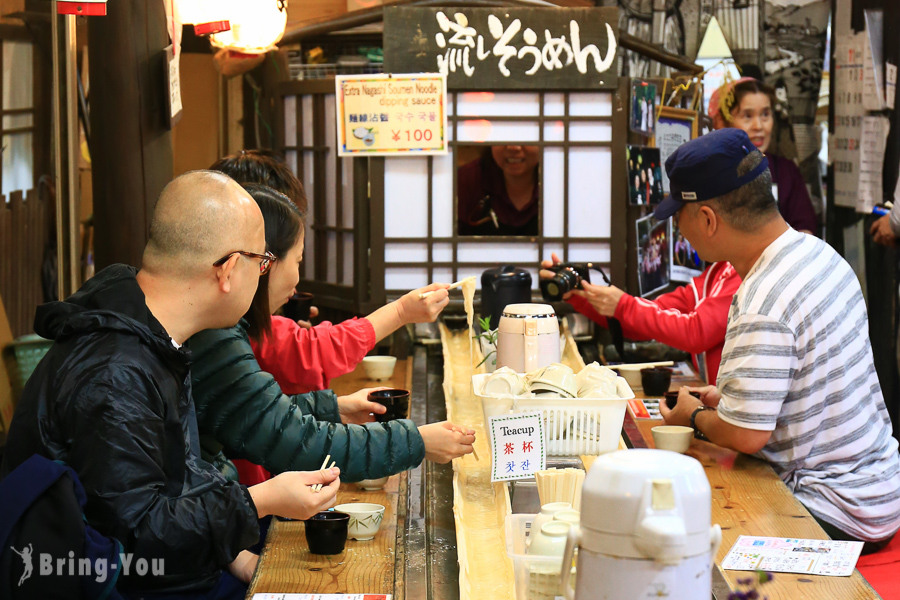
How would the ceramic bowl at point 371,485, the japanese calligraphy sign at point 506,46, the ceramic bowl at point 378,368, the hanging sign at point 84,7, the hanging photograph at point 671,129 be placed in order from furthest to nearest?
the hanging photograph at point 671,129 → the japanese calligraphy sign at point 506,46 → the ceramic bowl at point 378,368 → the hanging sign at point 84,7 → the ceramic bowl at point 371,485

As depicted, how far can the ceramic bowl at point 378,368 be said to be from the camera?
13.2ft

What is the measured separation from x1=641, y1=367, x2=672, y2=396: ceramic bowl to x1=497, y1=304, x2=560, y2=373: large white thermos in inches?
21.3

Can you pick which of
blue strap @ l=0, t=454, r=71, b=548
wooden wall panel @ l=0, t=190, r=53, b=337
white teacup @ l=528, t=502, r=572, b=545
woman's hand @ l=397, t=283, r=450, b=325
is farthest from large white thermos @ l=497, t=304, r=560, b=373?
wooden wall panel @ l=0, t=190, r=53, b=337

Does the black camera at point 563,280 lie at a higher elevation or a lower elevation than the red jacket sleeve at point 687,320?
higher

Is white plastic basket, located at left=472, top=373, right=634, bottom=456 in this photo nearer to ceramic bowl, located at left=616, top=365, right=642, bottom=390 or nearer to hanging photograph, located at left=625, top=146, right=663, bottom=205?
ceramic bowl, located at left=616, top=365, right=642, bottom=390

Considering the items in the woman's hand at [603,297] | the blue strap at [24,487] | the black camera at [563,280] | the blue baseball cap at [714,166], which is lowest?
the blue strap at [24,487]

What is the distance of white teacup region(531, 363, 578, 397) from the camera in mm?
2346

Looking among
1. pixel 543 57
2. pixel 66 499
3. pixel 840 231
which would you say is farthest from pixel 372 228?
pixel 840 231

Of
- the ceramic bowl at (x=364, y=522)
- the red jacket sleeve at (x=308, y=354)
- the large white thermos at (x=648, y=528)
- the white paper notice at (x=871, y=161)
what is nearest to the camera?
the large white thermos at (x=648, y=528)

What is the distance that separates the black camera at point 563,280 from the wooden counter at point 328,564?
1860mm

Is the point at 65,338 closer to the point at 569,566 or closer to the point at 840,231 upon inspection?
the point at 569,566

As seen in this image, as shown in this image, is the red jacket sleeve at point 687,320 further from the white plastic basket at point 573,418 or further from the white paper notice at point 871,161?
the white paper notice at point 871,161

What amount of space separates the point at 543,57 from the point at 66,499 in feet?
11.5

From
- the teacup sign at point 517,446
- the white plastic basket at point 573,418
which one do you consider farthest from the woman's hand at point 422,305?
the teacup sign at point 517,446
